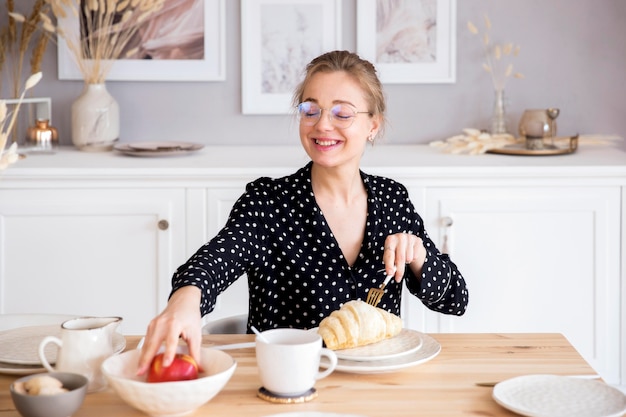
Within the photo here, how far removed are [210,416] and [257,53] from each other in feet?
7.88

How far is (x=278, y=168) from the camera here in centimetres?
302

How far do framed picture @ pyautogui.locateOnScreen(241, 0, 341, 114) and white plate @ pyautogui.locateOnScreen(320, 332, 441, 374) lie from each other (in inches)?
81.6

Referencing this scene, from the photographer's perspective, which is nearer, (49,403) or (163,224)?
(49,403)

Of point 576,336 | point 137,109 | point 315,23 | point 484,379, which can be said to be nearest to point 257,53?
point 315,23

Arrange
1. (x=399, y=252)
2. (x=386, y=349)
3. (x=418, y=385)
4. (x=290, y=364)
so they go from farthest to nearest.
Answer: (x=399, y=252), (x=386, y=349), (x=418, y=385), (x=290, y=364)

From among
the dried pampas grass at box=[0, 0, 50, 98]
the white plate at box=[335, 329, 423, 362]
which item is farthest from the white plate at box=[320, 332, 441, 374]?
the dried pampas grass at box=[0, 0, 50, 98]

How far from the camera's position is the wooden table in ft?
4.55

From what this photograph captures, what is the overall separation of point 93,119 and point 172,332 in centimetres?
216

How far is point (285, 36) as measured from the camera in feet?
11.7

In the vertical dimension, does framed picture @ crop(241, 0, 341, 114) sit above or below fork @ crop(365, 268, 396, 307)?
above

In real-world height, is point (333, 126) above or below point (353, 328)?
above

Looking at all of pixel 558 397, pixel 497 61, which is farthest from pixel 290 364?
pixel 497 61

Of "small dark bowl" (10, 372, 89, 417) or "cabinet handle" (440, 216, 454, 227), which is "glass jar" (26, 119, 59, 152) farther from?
"small dark bowl" (10, 372, 89, 417)

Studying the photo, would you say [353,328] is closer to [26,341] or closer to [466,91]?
[26,341]
